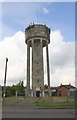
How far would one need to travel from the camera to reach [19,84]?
82375 millimetres

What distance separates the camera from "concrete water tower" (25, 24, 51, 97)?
212 feet

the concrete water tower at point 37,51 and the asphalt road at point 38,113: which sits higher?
the concrete water tower at point 37,51

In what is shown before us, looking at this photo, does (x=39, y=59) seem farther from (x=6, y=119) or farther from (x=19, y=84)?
(x=6, y=119)

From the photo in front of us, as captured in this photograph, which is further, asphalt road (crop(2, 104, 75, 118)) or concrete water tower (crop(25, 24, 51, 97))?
concrete water tower (crop(25, 24, 51, 97))

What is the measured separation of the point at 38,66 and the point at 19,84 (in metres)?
19.6

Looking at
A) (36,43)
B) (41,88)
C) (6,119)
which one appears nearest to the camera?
(6,119)

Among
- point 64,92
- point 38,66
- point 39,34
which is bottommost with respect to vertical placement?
point 64,92

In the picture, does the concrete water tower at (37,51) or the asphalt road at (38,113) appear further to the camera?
the concrete water tower at (37,51)

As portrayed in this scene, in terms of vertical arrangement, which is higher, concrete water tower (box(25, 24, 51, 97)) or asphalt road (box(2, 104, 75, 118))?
concrete water tower (box(25, 24, 51, 97))

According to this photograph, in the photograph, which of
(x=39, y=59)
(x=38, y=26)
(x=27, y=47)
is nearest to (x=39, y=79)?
(x=39, y=59)

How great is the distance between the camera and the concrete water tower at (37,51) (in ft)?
212

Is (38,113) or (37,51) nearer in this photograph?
(38,113)

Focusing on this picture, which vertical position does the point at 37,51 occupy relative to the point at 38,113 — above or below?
above

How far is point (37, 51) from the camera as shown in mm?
68062
